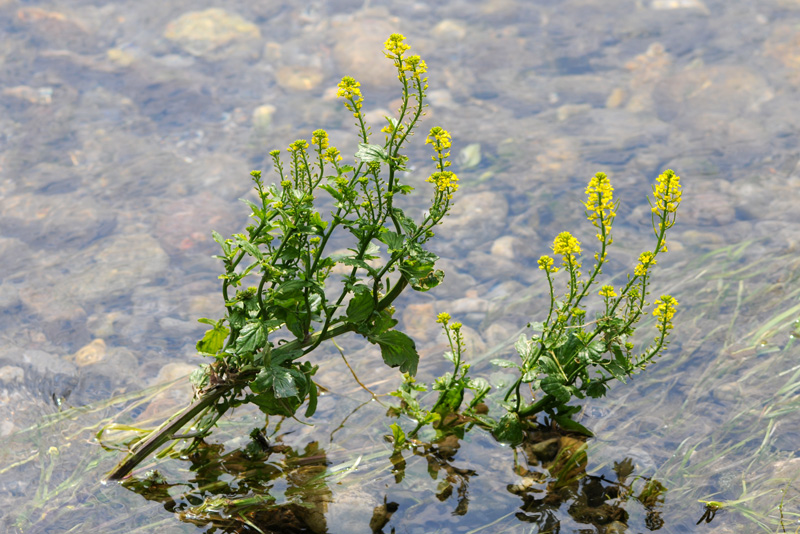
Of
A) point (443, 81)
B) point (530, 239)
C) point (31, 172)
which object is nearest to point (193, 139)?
point (31, 172)

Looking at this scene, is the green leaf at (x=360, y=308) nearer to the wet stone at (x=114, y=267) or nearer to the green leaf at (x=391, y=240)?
the green leaf at (x=391, y=240)

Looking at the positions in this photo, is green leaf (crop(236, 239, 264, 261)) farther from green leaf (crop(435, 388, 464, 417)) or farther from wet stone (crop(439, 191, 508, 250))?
wet stone (crop(439, 191, 508, 250))

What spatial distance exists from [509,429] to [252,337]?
1.18 meters

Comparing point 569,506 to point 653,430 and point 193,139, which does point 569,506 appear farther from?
point 193,139

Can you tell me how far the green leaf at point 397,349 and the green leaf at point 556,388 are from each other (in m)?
0.51

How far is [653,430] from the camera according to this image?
3.26 m

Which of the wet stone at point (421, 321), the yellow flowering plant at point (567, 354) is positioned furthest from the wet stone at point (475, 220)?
the yellow flowering plant at point (567, 354)

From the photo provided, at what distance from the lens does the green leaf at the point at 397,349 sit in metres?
2.85

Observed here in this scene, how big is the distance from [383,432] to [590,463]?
91 cm

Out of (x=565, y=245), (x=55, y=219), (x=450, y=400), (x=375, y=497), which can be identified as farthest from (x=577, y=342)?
(x=55, y=219)

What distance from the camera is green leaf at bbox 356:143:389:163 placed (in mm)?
2428

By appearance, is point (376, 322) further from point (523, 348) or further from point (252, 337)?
point (523, 348)

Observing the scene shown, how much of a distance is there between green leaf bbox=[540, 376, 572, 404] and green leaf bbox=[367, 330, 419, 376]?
0.51 m

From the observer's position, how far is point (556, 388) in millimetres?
2859
